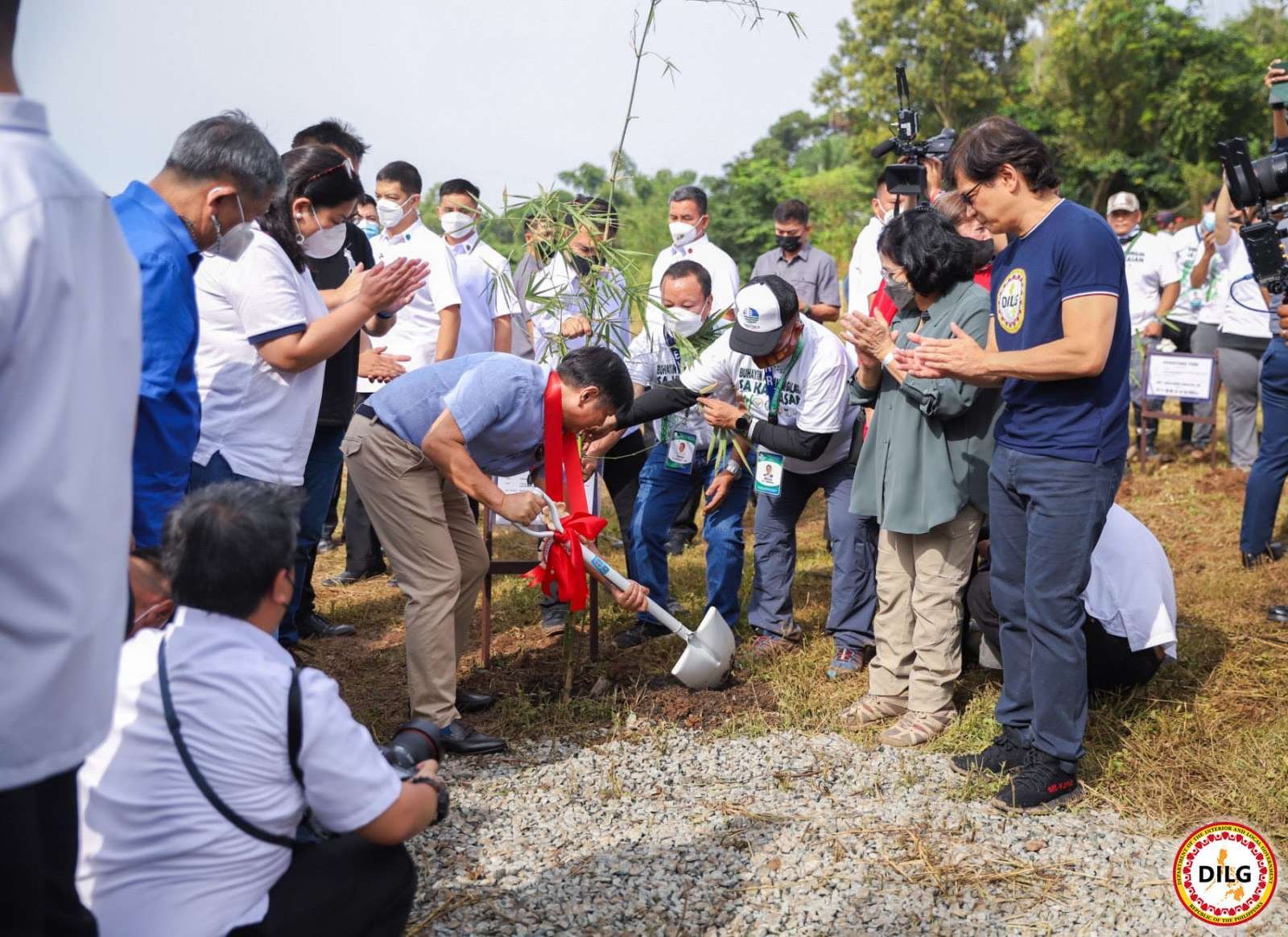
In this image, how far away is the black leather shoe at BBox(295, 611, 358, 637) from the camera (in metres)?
5.59

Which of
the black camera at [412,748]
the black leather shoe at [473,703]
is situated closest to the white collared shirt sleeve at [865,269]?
the black leather shoe at [473,703]

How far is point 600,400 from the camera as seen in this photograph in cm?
391

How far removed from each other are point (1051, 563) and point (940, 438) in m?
0.79

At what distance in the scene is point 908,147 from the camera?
5.60 m

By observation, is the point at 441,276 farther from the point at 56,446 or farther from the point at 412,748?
the point at 56,446

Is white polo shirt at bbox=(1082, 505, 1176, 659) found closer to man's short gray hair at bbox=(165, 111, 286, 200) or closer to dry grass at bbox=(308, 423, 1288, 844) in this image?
Result: dry grass at bbox=(308, 423, 1288, 844)

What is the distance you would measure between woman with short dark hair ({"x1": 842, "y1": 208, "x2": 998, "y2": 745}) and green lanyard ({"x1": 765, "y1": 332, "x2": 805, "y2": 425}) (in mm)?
596

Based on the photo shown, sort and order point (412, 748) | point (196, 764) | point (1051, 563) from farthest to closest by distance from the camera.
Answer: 1. point (1051, 563)
2. point (412, 748)
3. point (196, 764)

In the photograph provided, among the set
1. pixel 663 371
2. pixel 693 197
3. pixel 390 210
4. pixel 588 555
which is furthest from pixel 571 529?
pixel 693 197

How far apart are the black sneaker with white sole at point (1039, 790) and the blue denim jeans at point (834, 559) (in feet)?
4.63

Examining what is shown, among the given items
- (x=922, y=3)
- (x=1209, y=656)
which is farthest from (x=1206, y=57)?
(x=1209, y=656)

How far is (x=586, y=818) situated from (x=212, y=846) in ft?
5.61

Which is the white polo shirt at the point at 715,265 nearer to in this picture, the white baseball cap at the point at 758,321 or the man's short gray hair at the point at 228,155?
the white baseball cap at the point at 758,321

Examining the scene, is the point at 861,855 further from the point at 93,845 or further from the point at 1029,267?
the point at 93,845
